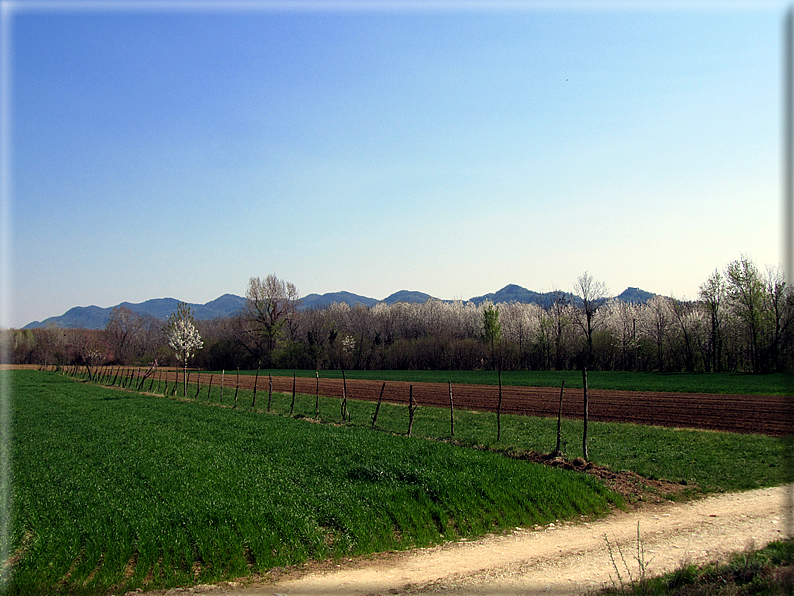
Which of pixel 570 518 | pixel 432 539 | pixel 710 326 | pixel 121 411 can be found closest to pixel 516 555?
pixel 432 539

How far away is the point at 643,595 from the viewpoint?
6.32 m

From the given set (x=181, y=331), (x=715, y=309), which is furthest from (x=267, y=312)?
(x=715, y=309)

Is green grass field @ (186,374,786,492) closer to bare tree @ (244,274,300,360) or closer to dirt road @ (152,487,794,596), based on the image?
dirt road @ (152,487,794,596)

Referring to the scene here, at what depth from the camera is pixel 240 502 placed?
10445mm

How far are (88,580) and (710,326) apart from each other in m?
80.6

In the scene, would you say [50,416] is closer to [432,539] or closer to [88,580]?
[88,580]

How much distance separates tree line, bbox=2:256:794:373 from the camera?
208ft

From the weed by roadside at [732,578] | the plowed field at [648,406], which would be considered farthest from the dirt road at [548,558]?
the plowed field at [648,406]

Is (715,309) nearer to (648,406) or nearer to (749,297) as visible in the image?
(749,297)

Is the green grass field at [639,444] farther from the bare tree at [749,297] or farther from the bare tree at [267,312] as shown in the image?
the bare tree at [267,312]

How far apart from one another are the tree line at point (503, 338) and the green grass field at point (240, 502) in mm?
54443

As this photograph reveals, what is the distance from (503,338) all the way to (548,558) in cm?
9238

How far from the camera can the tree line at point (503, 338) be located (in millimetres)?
63344

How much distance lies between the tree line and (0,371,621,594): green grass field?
54443 mm
